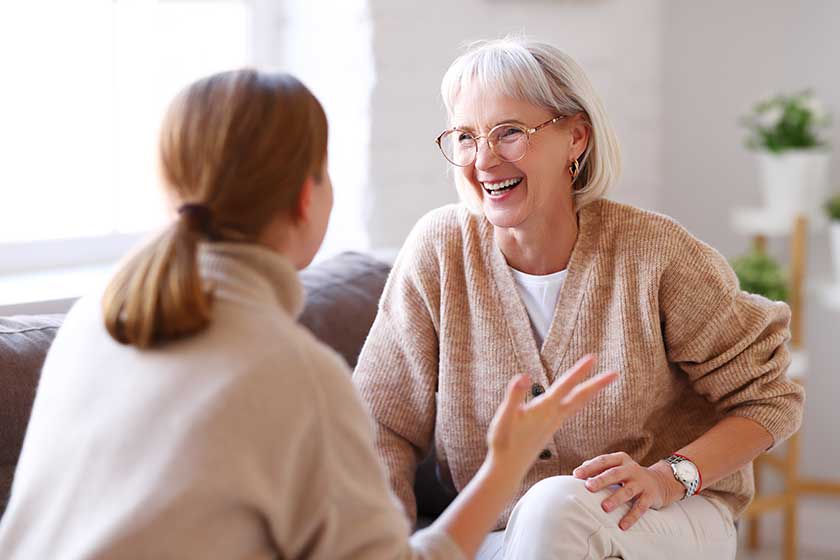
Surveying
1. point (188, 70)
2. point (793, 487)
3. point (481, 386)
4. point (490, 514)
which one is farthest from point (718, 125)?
point (490, 514)

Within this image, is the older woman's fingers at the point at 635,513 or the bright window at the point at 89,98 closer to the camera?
the older woman's fingers at the point at 635,513

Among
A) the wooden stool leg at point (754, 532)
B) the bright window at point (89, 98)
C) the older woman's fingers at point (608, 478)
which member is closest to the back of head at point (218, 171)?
the older woman's fingers at point (608, 478)

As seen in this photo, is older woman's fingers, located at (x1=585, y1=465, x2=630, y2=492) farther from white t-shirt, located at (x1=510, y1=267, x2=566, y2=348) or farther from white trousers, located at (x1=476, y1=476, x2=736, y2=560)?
white t-shirt, located at (x1=510, y1=267, x2=566, y2=348)

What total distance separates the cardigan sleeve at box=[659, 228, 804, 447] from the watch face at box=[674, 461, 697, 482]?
136mm

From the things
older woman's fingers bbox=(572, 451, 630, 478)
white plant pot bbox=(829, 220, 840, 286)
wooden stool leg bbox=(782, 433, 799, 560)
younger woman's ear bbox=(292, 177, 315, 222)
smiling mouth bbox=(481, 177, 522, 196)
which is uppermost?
younger woman's ear bbox=(292, 177, 315, 222)

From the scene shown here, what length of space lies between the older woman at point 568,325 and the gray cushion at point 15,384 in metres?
0.54

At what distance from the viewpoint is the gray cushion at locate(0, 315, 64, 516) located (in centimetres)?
163

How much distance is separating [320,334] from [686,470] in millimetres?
712

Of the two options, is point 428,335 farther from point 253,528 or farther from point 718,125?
point 718,125

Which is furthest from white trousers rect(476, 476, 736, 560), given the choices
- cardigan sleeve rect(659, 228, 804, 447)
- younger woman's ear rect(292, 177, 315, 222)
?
younger woman's ear rect(292, 177, 315, 222)

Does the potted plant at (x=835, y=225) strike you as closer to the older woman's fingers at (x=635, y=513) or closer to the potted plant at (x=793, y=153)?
the potted plant at (x=793, y=153)

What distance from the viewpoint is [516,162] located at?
5.93 feet

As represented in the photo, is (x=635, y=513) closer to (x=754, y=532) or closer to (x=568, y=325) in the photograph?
(x=568, y=325)

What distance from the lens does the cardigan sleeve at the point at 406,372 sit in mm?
1876
